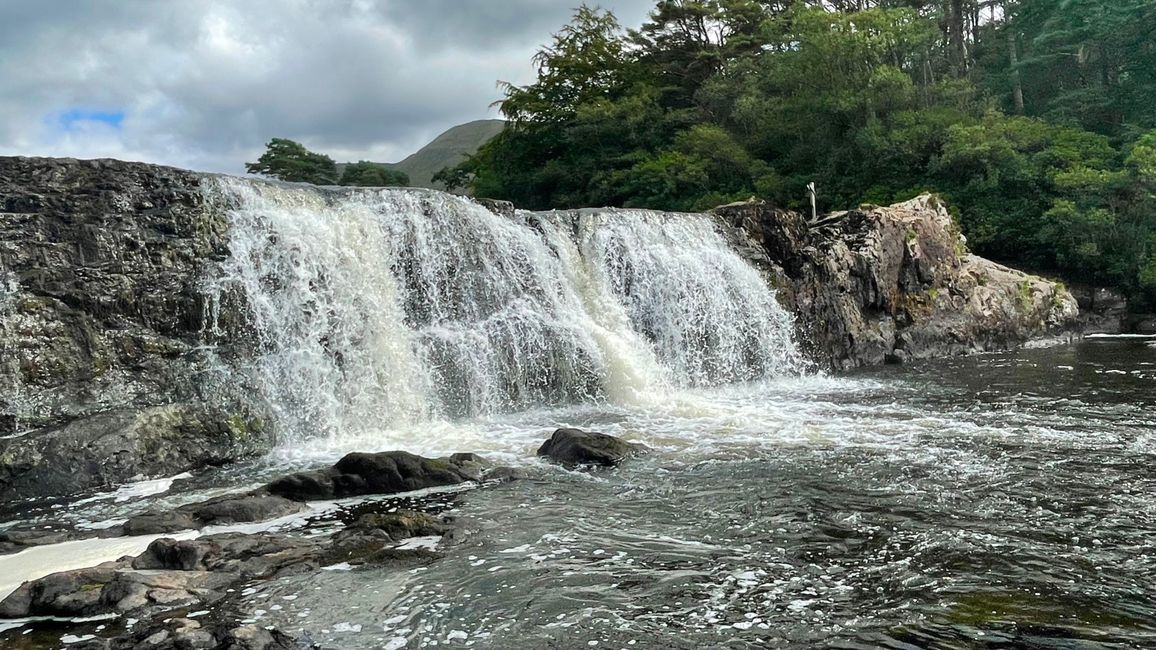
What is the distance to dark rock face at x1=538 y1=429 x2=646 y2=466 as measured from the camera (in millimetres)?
9125

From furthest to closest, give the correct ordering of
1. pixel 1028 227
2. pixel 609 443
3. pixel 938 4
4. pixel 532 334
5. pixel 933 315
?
pixel 938 4, pixel 1028 227, pixel 933 315, pixel 532 334, pixel 609 443

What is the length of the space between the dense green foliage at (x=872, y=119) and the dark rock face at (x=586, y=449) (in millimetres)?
20812

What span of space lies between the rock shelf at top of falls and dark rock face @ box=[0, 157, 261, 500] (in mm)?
24

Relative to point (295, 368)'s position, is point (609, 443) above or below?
below

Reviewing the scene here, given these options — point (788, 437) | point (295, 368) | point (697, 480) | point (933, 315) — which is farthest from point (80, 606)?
point (933, 315)

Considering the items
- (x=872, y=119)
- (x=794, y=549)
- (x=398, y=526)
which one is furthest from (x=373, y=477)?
(x=872, y=119)

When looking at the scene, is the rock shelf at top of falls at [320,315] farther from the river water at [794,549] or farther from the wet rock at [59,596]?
the wet rock at [59,596]

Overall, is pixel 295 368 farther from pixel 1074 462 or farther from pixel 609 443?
pixel 1074 462

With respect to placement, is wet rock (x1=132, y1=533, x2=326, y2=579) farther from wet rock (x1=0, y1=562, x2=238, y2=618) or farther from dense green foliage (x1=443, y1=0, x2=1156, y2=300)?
dense green foliage (x1=443, y1=0, x2=1156, y2=300)

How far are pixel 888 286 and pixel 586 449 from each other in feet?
46.5

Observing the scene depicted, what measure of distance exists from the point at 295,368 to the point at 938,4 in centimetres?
4056

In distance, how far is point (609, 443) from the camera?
374 inches

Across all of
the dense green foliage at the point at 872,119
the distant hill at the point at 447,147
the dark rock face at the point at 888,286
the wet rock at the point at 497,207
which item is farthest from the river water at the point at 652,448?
the distant hill at the point at 447,147

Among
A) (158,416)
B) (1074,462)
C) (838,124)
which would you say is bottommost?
(1074,462)
